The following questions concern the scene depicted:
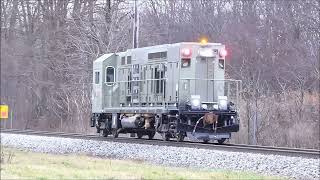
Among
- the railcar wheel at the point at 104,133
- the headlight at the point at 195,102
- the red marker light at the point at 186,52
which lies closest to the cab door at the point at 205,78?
the red marker light at the point at 186,52

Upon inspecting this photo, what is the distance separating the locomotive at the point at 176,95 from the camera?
19.9 metres

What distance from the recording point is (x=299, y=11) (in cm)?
3903

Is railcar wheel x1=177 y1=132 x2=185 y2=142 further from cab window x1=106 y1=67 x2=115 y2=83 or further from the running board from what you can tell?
cab window x1=106 y1=67 x2=115 y2=83

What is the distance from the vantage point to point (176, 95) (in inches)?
799

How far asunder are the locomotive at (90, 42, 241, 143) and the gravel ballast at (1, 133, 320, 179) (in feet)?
4.10

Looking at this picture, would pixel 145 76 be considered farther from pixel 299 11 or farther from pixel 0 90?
pixel 299 11

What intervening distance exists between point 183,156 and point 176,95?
3.59m

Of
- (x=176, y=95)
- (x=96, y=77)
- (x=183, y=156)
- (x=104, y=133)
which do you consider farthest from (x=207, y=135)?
(x=96, y=77)

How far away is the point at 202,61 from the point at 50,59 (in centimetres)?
1940

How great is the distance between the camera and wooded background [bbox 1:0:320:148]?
3284 centimetres

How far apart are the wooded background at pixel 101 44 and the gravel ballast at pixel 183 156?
5.25 metres

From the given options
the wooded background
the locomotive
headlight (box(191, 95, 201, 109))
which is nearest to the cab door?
the locomotive

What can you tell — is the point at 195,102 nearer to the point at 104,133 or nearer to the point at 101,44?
the point at 104,133

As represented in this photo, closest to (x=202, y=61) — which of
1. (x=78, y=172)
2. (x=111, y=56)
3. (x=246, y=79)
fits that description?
(x=111, y=56)
